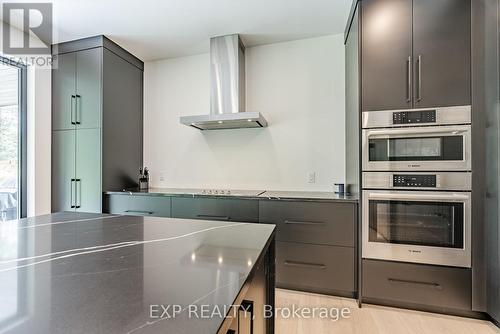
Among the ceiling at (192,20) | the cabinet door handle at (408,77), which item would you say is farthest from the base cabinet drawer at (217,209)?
the ceiling at (192,20)

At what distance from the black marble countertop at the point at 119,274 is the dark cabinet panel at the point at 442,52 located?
169cm

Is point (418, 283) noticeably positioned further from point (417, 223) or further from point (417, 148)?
point (417, 148)

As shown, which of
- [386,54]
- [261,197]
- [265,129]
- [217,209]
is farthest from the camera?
[265,129]

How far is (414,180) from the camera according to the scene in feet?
6.01

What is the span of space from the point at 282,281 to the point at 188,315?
191 centimetres

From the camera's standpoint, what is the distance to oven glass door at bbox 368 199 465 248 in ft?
5.82

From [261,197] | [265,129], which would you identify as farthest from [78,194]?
[265,129]

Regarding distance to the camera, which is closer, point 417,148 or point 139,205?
point 417,148

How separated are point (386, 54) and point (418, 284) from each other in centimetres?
180

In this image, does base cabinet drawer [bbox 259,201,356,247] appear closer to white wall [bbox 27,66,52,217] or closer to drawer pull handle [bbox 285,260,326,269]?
drawer pull handle [bbox 285,260,326,269]

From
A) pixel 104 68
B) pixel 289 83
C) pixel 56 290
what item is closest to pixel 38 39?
pixel 104 68

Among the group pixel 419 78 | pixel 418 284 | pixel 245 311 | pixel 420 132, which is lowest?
pixel 418 284

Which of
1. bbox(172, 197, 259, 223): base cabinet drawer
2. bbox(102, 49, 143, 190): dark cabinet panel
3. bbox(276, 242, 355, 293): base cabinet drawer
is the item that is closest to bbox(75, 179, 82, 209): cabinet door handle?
bbox(102, 49, 143, 190): dark cabinet panel

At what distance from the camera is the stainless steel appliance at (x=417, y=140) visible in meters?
1.75
